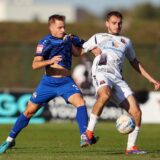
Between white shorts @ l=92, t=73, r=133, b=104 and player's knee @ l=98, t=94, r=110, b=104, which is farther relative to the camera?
white shorts @ l=92, t=73, r=133, b=104

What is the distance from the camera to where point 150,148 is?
48.5 feet

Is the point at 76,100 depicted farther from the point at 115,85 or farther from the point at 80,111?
the point at 115,85

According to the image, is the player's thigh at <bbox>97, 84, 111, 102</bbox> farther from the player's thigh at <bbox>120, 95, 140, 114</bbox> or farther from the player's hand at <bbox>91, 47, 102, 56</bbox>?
the player's hand at <bbox>91, 47, 102, 56</bbox>

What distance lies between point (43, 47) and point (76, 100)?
1.01m

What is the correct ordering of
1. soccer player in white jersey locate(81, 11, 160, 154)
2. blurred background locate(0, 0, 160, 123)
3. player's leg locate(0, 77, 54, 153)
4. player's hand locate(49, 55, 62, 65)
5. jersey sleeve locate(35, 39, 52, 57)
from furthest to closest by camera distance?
blurred background locate(0, 0, 160, 123)
player's leg locate(0, 77, 54, 153)
soccer player in white jersey locate(81, 11, 160, 154)
jersey sleeve locate(35, 39, 52, 57)
player's hand locate(49, 55, 62, 65)

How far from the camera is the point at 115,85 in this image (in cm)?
1342

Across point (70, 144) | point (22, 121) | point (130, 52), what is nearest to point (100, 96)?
point (130, 52)

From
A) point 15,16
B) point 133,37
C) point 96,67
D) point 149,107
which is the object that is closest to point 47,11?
point 15,16

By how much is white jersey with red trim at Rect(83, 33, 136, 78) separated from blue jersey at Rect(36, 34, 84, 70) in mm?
328

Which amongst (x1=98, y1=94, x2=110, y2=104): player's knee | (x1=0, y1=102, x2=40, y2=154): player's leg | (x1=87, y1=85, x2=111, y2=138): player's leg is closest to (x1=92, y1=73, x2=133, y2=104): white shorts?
(x1=87, y1=85, x2=111, y2=138): player's leg

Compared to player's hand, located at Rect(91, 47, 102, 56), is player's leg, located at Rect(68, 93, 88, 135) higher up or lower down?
lower down

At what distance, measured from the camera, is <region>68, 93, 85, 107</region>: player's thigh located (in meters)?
13.2

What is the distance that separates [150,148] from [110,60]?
2.22 metres

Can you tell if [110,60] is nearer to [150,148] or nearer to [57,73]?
[57,73]
